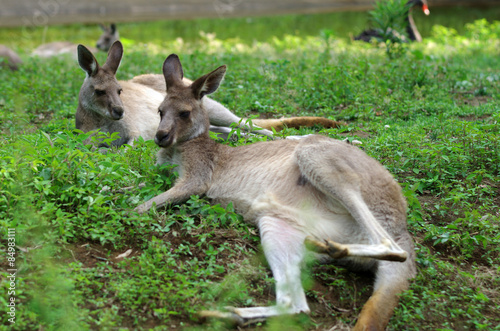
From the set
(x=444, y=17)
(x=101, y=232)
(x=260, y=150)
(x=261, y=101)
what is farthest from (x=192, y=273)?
(x=444, y=17)

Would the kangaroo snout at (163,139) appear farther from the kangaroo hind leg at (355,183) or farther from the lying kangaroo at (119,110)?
the lying kangaroo at (119,110)

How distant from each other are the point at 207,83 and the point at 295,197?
1466 millimetres

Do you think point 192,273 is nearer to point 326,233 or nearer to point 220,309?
point 220,309

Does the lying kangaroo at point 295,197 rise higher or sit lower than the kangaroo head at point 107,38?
lower

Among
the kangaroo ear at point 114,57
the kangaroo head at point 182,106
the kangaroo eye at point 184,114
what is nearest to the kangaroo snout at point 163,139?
the kangaroo head at point 182,106

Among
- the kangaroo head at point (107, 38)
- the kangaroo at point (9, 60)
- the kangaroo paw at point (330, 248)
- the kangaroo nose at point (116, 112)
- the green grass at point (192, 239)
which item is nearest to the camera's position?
the green grass at point (192, 239)

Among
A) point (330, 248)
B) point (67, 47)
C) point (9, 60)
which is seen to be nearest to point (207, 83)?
point (330, 248)

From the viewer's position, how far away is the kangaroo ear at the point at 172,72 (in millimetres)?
4883

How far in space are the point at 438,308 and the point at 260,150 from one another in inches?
75.3

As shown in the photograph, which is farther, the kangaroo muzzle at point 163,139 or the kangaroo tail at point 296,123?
the kangaroo tail at point 296,123

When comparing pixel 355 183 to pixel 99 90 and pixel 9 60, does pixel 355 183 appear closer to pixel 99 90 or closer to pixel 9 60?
pixel 99 90

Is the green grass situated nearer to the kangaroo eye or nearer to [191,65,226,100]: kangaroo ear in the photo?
the kangaroo eye

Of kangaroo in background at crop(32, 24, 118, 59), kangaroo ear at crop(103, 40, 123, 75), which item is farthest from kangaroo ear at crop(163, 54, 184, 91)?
kangaroo in background at crop(32, 24, 118, 59)

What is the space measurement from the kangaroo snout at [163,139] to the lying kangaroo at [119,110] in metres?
1.47
